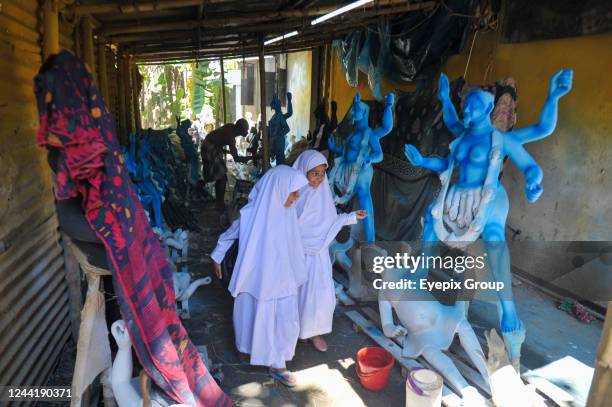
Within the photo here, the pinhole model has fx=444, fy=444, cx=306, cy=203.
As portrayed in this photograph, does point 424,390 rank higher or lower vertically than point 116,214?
lower

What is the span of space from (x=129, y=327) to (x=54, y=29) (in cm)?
239

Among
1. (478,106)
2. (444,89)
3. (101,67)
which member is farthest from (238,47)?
(478,106)

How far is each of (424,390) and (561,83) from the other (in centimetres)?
217

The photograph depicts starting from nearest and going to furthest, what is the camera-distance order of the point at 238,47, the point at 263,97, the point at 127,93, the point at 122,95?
1. the point at 263,97
2. the point at 122,95
3. the point at 127,93
4. the point at 238,47

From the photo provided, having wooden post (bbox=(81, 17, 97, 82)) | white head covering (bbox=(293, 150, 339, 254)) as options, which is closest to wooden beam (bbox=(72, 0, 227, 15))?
wooden post (bbox=(81, 17, 97, 82))

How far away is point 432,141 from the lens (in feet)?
18.1

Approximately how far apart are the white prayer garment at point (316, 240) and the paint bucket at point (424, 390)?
1028 millimetres

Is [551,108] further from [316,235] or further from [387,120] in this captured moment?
[316,235]

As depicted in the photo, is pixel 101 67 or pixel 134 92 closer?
pixel 101 67

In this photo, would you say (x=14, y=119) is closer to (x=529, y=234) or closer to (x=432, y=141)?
(x=432, y=141)

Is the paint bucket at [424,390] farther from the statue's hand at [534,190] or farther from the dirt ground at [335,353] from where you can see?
the statue's hand at [534,190]

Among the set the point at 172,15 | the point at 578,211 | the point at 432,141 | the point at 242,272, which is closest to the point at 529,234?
the point at 578,211

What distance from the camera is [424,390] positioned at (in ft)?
8.98

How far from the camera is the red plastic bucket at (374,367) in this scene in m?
3.22
